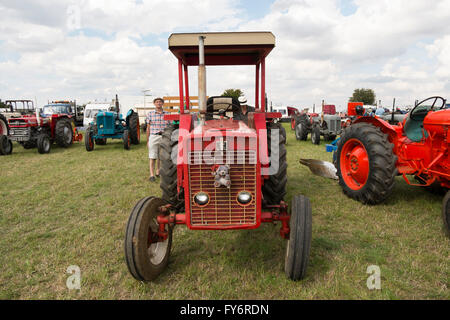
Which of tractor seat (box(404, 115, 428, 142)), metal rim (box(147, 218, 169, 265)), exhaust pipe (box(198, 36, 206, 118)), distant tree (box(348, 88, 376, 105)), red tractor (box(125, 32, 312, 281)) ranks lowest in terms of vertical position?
metal rim (box(147, 218, 169, 265))

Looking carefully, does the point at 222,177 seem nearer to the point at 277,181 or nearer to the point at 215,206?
the point at 215,206

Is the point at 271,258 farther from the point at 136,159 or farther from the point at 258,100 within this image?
the point at 136,159

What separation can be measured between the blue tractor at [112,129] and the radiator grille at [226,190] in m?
8.01

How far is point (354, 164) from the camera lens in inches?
171

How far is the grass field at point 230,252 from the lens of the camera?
234cm

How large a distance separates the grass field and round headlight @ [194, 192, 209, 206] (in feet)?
2.15

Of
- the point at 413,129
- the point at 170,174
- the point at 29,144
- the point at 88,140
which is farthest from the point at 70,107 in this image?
the point at 413,129

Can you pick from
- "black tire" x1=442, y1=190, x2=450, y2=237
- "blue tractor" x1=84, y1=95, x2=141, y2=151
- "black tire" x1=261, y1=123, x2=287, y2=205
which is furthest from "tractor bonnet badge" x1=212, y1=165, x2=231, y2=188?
"blue tractor" x1=84, y1=95, x2=141, y2=151

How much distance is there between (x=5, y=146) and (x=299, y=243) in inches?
395

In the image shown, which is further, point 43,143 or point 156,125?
point 43,143

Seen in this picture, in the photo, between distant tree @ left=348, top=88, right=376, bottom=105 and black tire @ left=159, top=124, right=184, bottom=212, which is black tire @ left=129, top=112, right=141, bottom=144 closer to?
black tire @ left=159, top=124, right=184, bottom=212

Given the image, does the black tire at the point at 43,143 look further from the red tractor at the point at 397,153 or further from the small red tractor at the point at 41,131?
the red tractor at the point at 397,153

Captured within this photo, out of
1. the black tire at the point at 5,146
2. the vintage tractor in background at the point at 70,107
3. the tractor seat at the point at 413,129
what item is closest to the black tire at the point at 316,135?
the tractor seat at the point at 413,129

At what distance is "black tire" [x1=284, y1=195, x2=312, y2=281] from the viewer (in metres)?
2.27
